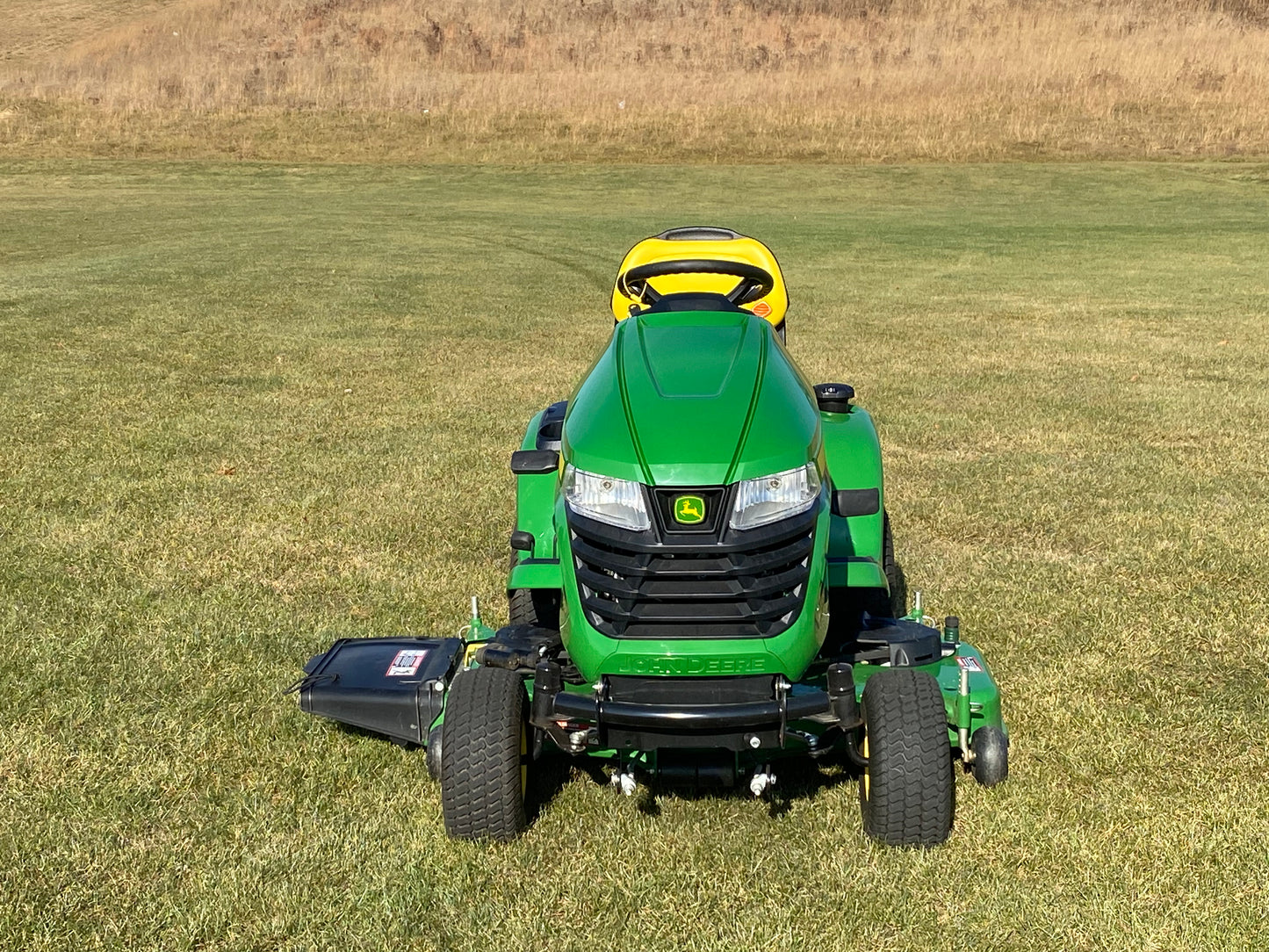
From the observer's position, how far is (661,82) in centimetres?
5212

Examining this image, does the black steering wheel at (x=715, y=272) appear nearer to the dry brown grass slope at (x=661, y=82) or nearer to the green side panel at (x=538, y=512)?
the green side panel at (x=538, y=512)

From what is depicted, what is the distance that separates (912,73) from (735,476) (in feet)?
169

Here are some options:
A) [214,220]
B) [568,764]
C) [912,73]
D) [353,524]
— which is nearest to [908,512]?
[353,524]

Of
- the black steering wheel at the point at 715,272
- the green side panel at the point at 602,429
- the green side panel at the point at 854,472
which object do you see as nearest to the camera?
the green side panel at the point at 602,429

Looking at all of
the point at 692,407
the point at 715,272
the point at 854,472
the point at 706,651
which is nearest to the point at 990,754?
the point at 706,651

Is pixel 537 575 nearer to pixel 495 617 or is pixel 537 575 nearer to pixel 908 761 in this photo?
pixel 908 761

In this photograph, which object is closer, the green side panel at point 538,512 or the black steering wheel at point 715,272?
the green side panel at point 538,512

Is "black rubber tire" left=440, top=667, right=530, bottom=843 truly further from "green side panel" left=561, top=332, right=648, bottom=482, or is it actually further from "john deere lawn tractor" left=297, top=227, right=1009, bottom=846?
"green side panel" left=561, top=332, right=648, bottom=482

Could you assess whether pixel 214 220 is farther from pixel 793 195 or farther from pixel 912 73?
pixel 912 73

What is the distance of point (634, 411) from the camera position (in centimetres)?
381

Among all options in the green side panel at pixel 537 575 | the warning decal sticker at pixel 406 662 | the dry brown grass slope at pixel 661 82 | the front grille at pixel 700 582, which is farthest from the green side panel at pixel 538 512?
the dry brown grass slope at pixel 661 82

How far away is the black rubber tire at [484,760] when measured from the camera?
12.1 feet

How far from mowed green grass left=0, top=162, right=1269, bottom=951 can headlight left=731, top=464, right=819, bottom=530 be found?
98 cm

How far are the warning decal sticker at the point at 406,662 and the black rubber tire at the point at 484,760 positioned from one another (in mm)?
736
